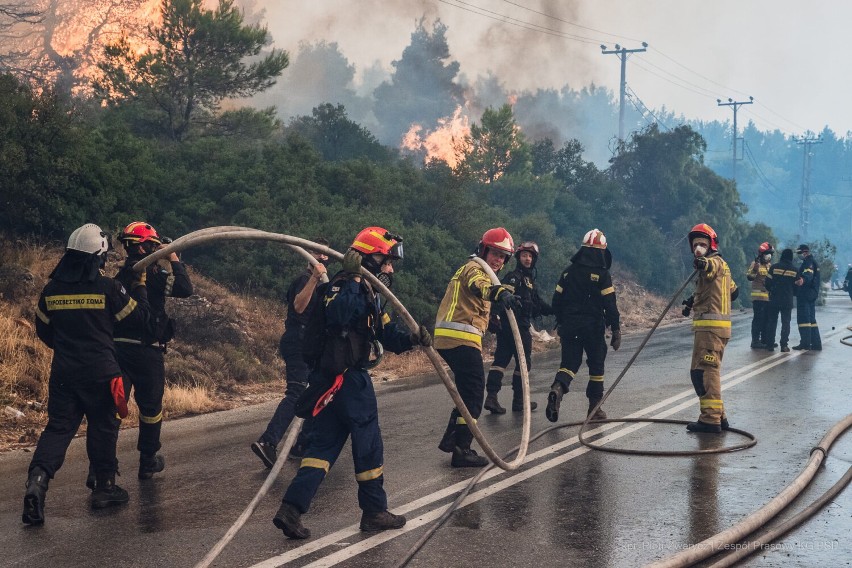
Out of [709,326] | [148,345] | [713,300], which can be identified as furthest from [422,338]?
[713,300]

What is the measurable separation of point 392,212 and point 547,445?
14944 mm

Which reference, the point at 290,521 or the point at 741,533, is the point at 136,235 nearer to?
the point at 290,521

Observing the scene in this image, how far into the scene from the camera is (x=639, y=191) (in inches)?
1631

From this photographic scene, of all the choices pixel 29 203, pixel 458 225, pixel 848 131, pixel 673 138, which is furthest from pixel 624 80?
pixel 848 131

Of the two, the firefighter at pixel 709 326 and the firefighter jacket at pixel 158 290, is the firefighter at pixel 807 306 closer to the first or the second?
the firefighter at pixel 709 326

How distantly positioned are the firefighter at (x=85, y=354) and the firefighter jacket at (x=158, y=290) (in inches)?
21.4

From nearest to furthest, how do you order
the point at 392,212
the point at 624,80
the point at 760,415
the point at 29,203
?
the point at 760,415, the point at 29,203, the point at 392,212, the point at 624,80

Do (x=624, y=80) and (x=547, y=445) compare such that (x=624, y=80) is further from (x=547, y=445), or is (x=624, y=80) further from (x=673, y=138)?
(x=547, y=445)

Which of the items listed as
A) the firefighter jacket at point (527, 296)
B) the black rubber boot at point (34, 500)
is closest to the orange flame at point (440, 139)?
the firefighter jacket at point (527, 296)

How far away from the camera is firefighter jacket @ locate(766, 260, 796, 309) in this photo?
17781mm

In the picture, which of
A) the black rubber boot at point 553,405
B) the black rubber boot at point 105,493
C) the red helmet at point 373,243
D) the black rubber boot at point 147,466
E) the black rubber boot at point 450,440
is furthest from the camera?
the black rubber boot at point 553,405

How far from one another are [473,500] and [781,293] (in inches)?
505

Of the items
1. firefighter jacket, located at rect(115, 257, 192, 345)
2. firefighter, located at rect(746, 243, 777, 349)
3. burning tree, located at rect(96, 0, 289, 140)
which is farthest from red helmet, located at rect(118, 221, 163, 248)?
burning tree, located at rect(96, 0, 289, 140)

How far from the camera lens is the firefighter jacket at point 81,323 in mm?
6547
